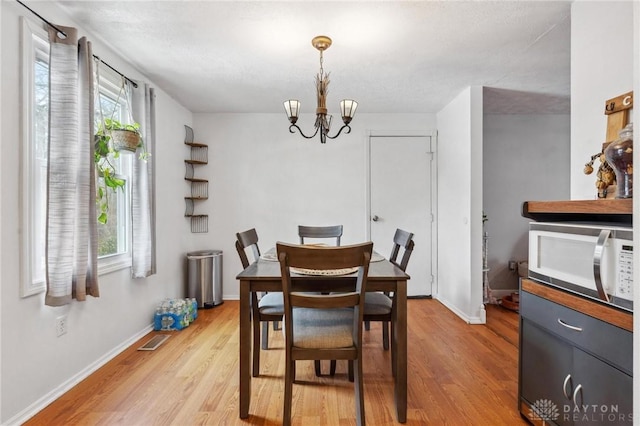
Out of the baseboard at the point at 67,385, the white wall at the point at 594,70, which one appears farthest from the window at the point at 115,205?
the white wall at the point at 594,70

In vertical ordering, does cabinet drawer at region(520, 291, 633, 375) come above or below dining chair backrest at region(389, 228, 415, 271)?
below

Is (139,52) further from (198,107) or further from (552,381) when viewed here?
(552,381)

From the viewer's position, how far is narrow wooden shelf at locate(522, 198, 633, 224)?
46.5 inches

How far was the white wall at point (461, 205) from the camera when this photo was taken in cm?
330

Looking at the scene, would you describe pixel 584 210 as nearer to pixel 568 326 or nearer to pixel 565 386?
pixel 568 326

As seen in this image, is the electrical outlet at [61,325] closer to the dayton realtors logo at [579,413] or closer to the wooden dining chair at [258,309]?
the wooden dining chair at [258,309]

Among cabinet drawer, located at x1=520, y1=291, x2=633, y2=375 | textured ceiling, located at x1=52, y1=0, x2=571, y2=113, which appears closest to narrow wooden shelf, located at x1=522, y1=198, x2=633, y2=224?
cabinet drawer, located at x1=520, y1=291, x2=633, y2=375

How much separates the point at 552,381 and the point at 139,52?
344 cm

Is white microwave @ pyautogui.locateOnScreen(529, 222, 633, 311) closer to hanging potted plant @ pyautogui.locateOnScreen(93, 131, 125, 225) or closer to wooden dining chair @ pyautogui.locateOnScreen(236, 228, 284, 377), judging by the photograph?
wooden dining chair @ pyautogui.locateOnScreen(236, 228, 284, 377)

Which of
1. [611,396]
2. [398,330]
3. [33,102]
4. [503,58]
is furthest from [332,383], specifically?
[503,58]

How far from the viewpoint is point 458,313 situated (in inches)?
140

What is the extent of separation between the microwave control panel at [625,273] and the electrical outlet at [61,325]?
112 inches

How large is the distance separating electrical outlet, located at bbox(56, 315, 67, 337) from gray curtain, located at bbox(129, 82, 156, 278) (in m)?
0.74

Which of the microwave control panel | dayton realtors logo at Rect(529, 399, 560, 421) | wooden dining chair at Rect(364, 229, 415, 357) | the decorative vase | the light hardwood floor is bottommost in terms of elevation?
the light hardwood floor
